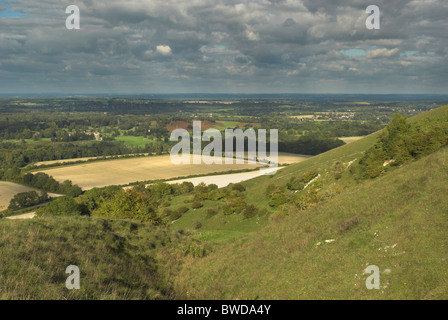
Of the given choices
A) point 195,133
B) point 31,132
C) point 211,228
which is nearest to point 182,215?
point 211,228

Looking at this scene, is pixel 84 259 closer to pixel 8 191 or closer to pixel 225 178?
pixel 225 178

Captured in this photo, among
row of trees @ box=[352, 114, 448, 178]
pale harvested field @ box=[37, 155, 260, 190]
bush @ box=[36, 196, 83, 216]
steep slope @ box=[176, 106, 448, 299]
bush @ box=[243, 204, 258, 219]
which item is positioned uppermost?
row of trees @ box=[352, 114, 448, 178]

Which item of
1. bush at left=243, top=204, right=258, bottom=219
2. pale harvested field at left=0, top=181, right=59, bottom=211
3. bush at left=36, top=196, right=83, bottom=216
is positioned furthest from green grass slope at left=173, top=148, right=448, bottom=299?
pale harvested field at left=0, top=181, right=59, bottom=211

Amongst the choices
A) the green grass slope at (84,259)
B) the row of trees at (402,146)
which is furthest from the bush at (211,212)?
the green grass slope at (84,259)

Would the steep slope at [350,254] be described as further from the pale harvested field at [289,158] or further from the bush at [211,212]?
the pale harvested field at [289,158]

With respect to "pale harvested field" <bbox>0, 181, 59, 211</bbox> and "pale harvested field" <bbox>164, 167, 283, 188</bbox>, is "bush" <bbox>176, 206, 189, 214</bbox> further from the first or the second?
"pale harvested field" <bbox>0, 181, 59, 211</bbox>

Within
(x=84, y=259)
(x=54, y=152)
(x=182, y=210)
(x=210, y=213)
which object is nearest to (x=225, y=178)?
(x=182, y=210)
